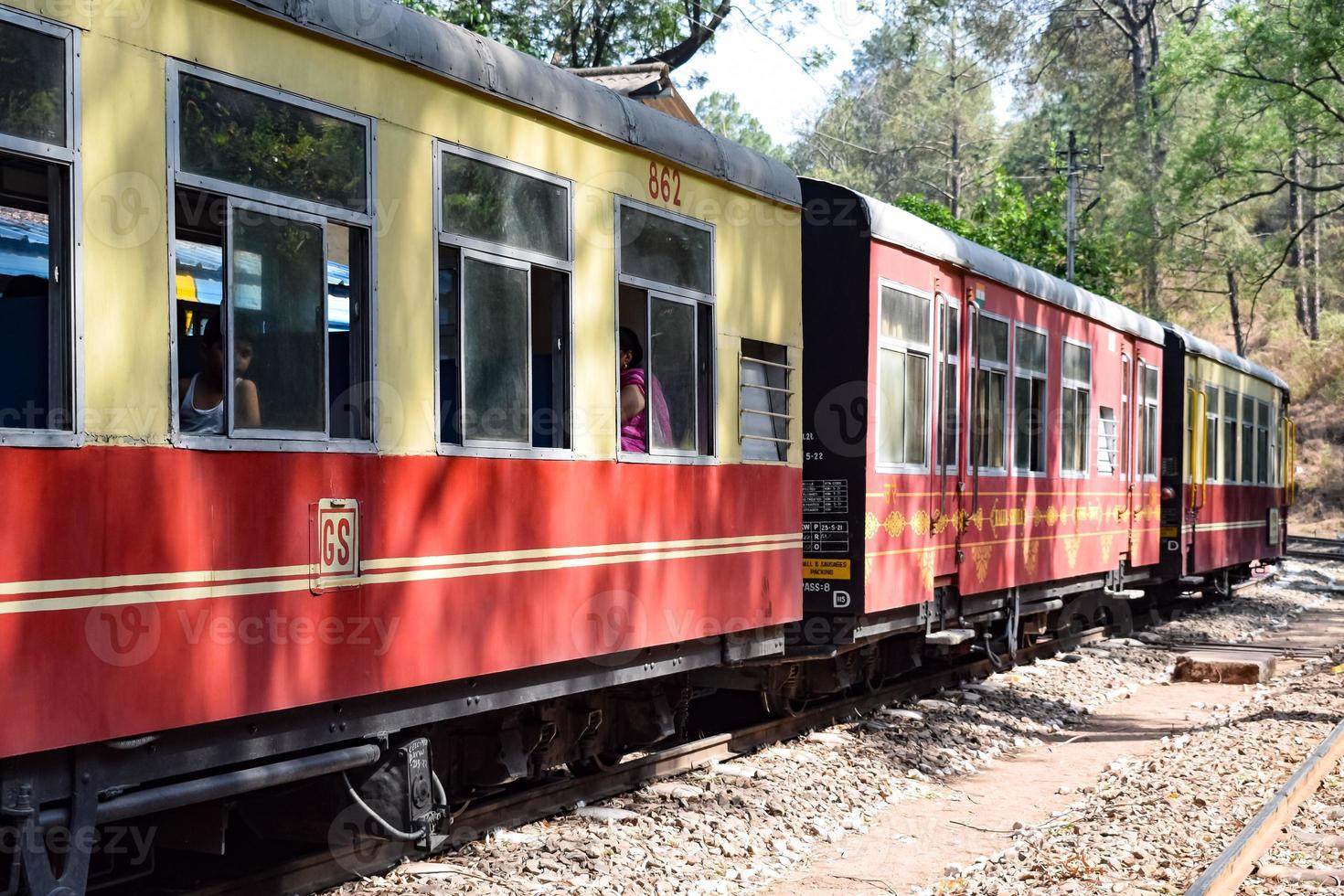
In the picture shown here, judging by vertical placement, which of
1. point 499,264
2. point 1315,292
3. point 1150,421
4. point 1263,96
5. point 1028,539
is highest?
point 1263,96

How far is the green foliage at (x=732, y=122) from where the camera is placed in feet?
234

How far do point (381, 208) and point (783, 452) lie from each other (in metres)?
3.69

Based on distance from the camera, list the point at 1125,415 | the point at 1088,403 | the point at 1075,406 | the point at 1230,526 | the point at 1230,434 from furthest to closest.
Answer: the point at 1230,526, the point at 1230,434, the point at 1125,415, the point at 1088,403, the point at 1075,406

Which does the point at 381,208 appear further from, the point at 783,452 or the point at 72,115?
the point at 783,452

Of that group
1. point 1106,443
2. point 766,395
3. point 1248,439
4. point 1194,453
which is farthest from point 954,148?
point 766,395

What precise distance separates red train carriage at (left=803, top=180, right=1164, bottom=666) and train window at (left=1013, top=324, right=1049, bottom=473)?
0.02 metres

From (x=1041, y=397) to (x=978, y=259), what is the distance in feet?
6.79

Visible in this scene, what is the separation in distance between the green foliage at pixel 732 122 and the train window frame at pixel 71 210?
66745 mm

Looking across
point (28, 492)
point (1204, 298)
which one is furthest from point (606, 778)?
point (1204, 298)

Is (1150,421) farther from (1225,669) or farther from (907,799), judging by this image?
(907,799)

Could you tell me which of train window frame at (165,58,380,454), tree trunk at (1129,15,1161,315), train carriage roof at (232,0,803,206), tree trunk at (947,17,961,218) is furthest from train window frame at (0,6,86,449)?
tree trunk at (947,17,961,218)

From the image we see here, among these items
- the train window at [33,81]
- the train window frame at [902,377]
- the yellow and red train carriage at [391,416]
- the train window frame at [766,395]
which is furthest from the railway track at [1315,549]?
the train window at [33,81]

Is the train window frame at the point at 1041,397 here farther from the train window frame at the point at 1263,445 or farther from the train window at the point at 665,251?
the train window frame at the point at 1263,445

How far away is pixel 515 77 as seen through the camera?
6.11m
